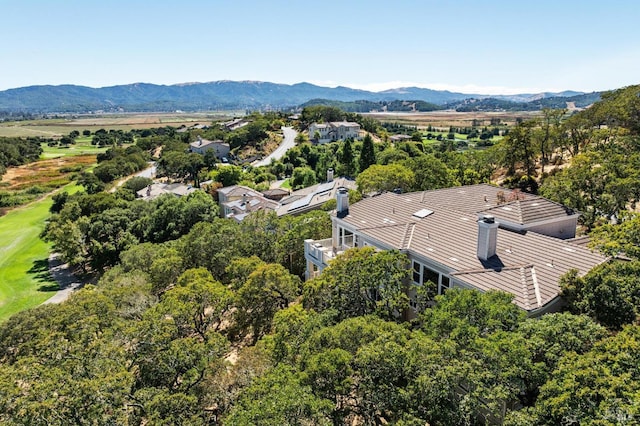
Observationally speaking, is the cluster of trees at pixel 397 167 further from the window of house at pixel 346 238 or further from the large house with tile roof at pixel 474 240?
the window of house at pixel 346 238

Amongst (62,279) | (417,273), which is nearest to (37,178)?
(62,279)

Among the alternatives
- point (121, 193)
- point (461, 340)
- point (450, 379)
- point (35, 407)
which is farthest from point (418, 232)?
point (121, 193)

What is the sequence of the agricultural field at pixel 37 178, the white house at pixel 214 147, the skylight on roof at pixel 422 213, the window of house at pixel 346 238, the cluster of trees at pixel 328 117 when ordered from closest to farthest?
the skylight on roof at pixel 422 213
the window of house at pixel 346 238
the agricultural field at pixel 37 178
the white house at pixel 214 147
the cluster of trees at pixel 328 117

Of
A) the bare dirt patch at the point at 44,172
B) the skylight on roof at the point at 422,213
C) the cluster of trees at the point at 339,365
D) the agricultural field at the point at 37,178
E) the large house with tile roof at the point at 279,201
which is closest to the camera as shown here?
the cluster of trees at the point at 339,365

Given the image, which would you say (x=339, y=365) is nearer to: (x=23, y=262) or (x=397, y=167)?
(x=397, y=167)

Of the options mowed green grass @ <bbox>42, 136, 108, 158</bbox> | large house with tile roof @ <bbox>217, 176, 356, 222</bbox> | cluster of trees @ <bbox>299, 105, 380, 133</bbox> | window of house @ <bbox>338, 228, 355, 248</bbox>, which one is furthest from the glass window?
mowed green grass @ <bbox>42, 136, 108, 158</bbox>

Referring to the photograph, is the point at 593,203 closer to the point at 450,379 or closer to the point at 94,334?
the point at 450,379

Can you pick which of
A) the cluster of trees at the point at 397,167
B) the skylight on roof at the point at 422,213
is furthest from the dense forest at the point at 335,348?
the cluster of trees at the point at 397,167
